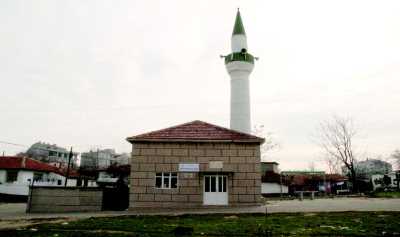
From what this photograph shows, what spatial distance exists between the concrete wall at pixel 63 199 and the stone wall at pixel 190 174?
93.9 inches

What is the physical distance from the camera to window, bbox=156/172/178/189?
21734mm

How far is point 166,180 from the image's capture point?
21.8 m

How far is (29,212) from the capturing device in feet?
69.3

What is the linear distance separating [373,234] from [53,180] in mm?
42217

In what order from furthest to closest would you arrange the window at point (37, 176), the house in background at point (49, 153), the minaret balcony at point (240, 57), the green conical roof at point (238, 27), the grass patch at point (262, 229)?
the house in background at point (49, 153), the window at point (37, 176), the green conical roof at point (238, 27), the minaret balcony at point (240, 57), the grass patch at point (262, 229)

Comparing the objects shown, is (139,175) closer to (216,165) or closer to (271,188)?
(216,165)

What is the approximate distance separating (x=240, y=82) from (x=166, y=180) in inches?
538

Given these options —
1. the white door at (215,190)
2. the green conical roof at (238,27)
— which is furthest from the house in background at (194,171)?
the green conical roof at (238,27)

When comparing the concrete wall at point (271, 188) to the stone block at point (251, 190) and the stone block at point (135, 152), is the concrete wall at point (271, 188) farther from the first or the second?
the stone block at point (135, 152)

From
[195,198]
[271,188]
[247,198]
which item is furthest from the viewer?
[271,188]

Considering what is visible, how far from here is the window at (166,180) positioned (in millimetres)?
21734

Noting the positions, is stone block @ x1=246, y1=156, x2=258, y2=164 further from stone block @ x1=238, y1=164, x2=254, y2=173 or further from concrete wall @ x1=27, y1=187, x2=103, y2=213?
concrete wall @ x1=27, y1=187, x2=103, y2=213

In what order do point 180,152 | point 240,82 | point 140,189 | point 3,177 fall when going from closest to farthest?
point 140,189
point 180,152
point 240,82
point 3,177

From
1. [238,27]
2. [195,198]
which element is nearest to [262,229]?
[195,198]
